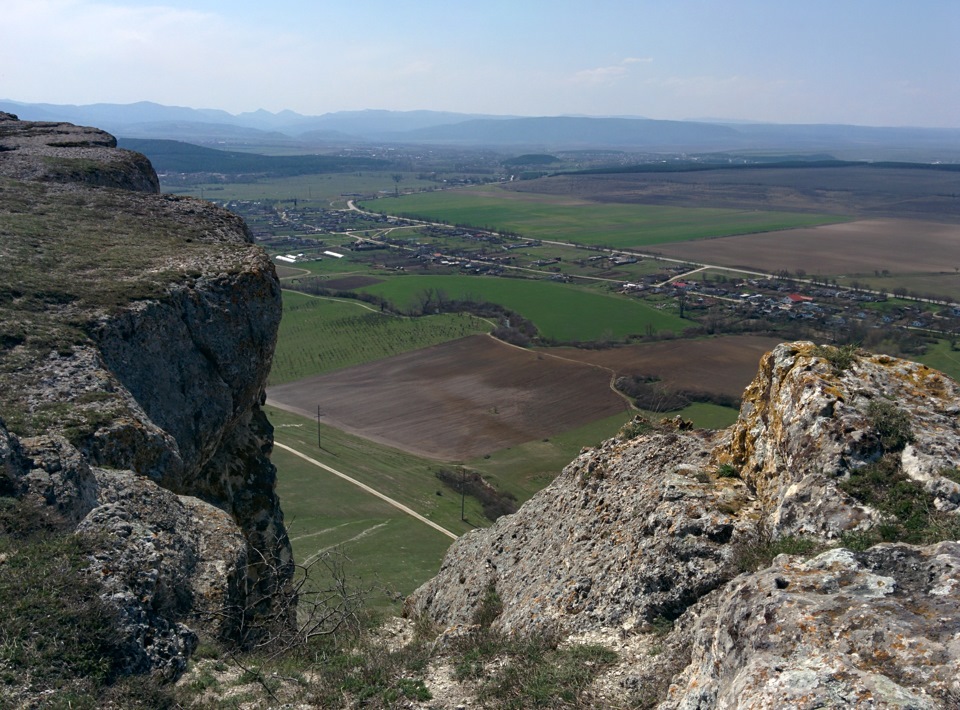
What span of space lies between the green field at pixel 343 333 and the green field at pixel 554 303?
25.0ft

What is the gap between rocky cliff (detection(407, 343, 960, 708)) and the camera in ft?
21.8

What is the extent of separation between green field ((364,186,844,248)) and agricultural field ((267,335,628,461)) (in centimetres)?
8238

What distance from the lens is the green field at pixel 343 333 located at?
69812 mm

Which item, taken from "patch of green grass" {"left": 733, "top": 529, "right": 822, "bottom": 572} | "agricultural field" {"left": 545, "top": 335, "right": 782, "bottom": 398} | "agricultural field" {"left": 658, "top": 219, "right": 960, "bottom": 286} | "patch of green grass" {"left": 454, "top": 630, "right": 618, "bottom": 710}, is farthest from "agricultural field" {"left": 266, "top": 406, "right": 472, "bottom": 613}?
"agricultural field" {"left": 658, "top": 219, "right": 960, "bottom": 286}

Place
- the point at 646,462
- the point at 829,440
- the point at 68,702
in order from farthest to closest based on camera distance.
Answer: the point at 646,462
the point at 829,440
the point at 68,702

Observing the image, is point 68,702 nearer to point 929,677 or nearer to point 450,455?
point 929,677

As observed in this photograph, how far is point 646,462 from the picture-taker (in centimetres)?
1477

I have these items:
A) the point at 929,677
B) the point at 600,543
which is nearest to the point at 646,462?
the point at 600,543

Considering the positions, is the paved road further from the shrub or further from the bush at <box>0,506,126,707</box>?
the shrub

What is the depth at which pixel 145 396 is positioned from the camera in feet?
55.0

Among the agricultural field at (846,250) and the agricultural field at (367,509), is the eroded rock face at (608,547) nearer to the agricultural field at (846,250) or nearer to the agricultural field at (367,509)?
the agricultural field at (367,509)

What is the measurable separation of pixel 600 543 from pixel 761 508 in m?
3.26

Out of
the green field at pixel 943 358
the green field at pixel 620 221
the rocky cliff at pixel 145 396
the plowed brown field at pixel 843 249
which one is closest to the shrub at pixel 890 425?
the rocky cliff at pixel 145 396

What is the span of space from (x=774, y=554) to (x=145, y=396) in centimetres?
1371
